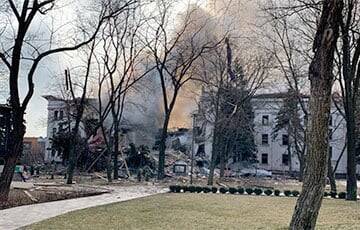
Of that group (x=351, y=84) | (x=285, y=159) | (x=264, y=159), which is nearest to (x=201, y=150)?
(x=264, y=159)

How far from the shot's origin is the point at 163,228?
9.97 metres

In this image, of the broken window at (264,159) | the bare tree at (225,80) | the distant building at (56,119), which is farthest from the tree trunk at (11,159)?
the broken window at (264,159)

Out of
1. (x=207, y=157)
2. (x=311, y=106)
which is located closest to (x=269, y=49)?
(x=311, y=106)

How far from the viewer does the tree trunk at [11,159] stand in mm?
15062

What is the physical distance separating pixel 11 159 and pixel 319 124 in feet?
34.1

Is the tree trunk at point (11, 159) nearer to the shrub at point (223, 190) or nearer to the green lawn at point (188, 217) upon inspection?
the green lawn at point (188, 217)

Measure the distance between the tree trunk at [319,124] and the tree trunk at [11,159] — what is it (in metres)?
10.0

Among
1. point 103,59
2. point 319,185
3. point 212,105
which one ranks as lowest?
point 319,185

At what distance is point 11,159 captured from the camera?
50.0 feet

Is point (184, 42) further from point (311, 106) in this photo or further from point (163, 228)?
point (311, 106)

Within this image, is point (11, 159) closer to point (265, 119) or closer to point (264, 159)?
point (265, 119)

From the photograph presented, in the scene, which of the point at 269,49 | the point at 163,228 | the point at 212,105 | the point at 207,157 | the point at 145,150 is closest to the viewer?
the point at 163,228

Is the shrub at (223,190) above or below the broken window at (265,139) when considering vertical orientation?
below

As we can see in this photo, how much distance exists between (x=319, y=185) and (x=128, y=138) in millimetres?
37067
